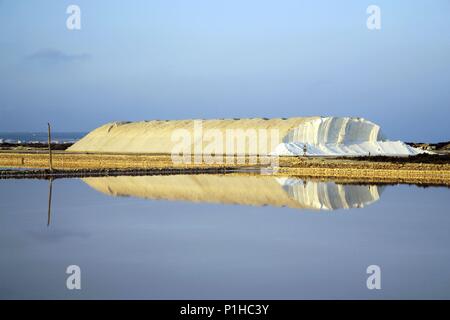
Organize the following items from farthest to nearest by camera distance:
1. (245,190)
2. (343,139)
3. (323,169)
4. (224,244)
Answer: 1. (343,139)
2. (323,169)
3. (245,190)
4. (224,244)

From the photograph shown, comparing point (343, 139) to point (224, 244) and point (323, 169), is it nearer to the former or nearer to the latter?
point (323, 169)

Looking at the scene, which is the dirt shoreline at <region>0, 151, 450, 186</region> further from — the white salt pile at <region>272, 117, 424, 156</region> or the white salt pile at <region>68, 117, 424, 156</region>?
the white salt pile at <region>272, 117, 424, 156</region>

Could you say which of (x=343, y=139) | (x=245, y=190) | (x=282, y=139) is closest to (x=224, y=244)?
(x=245, y=190)

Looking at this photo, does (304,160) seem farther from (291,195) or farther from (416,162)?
(291,195)

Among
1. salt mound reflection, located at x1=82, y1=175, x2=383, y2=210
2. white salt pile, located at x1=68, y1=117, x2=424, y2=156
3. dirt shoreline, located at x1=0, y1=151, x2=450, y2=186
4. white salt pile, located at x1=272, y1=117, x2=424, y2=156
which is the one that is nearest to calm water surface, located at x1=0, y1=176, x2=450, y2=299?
salt mound reflection, located at x1=82, y1=175, x2=383, y2=210

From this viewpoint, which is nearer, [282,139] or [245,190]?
[245,190]

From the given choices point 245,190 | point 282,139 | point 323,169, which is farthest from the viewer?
point 282,139

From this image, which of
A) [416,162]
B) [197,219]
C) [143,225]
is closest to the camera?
[143,225]
